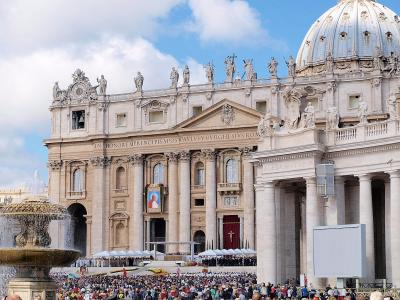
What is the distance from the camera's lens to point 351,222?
4303 cm

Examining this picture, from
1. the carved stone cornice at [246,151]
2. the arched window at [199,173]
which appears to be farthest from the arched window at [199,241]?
the carved stone cornice at [246,151]

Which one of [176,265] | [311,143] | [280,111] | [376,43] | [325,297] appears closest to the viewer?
[325,297]

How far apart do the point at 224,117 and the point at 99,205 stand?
51.4ft

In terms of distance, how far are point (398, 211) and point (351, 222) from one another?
3.41 m

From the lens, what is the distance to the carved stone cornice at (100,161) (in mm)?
94938

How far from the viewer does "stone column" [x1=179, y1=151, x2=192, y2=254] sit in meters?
89.2

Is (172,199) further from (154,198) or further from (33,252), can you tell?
(33,252)

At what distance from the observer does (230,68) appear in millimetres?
90938

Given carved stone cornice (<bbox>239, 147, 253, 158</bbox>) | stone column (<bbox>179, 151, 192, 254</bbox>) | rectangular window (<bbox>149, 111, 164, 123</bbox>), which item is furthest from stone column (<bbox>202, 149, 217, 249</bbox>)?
rectangular window (<bbox>149, 111, 164, 123</bbox>)

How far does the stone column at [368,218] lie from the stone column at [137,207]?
51597 mm

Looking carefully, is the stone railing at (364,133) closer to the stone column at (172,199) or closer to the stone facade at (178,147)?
the stone facade at (178,147)

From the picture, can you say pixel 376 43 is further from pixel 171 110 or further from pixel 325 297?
pixel 325 297

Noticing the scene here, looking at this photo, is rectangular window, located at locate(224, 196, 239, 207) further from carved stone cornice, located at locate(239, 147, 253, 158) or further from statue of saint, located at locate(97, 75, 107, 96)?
statue of saint, located at locate(97, 75, 107, 96)

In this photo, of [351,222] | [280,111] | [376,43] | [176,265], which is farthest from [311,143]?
[376,43]
